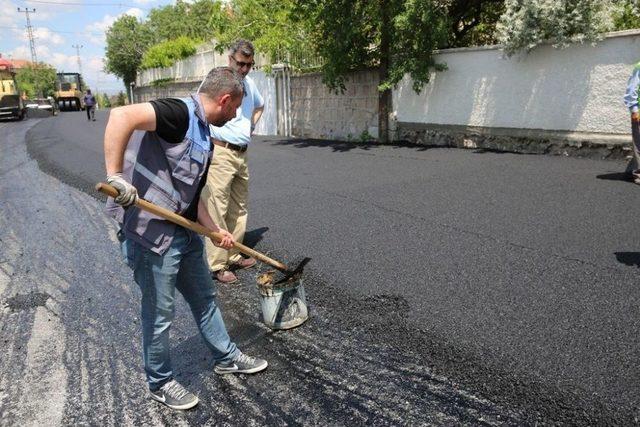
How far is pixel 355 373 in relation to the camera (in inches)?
109

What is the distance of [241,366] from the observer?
2.84 metres

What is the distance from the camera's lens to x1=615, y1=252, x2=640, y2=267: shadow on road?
12.9 feet

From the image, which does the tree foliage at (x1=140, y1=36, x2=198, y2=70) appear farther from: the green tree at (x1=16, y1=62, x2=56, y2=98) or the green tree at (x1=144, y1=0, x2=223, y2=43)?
the green tree at (x1=16, y1=62, x2=56, y2=98)

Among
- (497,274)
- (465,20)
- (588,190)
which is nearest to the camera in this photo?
(497,274)

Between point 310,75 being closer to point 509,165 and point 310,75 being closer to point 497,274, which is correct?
point 509,165

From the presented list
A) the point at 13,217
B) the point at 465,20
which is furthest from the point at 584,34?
the point at 13,217

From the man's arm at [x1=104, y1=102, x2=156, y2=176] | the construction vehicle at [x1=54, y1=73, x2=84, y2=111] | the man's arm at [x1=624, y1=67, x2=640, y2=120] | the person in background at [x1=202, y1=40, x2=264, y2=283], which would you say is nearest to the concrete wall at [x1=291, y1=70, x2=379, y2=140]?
the man's arm at [x1=624, y1=67, x2=640, y2=120]

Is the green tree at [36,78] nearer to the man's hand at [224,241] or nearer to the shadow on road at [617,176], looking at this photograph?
the shadow on road at [617,176]

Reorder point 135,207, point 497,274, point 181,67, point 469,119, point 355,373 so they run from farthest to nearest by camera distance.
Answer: point 181,67 → point 469,119 → point 497,274 → point 355,373 → point 135,207

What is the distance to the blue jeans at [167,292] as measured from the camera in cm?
243

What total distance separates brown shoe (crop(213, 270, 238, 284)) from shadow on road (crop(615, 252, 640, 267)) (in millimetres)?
3062

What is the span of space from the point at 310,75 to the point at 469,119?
5269 mm

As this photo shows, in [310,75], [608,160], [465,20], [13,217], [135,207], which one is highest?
[465,20]

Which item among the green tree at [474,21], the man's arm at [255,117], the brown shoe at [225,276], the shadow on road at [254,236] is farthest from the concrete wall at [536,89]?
the brown shoe at [225,276]
